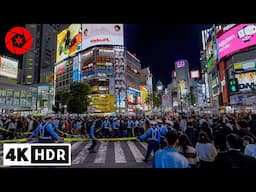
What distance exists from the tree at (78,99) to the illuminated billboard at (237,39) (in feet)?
95.1

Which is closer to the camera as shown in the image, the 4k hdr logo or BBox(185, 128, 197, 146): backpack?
the 4k hdr logo

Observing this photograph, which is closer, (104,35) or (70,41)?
(104,35)

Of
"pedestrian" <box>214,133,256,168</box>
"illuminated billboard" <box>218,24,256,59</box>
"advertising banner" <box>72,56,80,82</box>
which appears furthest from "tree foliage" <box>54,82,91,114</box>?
"pedestrian" <box>214,133,256,168</box>

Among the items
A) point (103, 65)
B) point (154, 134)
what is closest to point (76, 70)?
point (103, 65)

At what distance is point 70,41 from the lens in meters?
66.8

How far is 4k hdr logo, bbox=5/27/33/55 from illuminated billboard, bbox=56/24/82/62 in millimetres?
61097

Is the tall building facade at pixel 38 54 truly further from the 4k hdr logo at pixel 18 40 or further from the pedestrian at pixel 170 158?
the pedestrian at pixel 170 158

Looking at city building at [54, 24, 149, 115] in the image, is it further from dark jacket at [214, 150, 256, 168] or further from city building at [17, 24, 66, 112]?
dark jacket at [214, 150, 256, 168]

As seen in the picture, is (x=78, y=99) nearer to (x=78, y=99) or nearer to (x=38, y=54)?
(x=78, y=99)

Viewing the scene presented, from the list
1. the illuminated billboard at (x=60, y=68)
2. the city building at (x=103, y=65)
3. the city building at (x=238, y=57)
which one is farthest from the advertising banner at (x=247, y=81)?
the illuminated billboard at (x=60, y=68)

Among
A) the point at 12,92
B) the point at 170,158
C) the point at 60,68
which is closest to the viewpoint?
the point at 170,158

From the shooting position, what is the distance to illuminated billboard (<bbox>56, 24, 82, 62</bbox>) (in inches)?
2480

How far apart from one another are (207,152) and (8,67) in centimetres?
3985

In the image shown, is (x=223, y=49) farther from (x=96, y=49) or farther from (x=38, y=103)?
(x=38, y=103)
